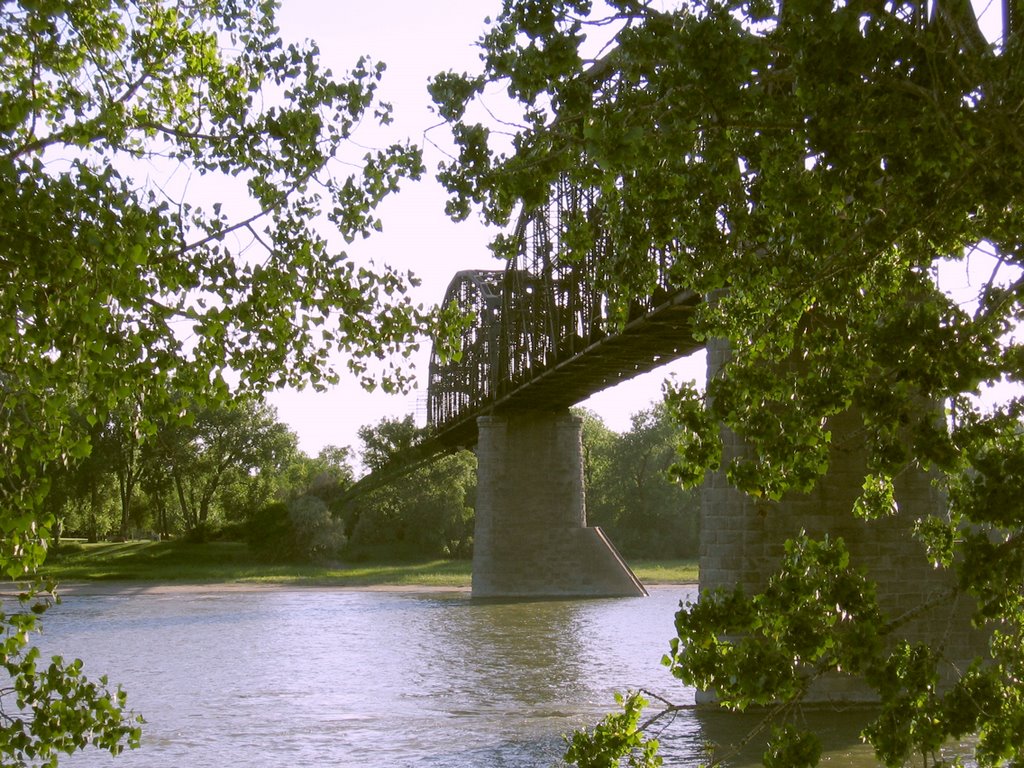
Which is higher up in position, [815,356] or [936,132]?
[936,132]

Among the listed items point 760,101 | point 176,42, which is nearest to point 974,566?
point 760,101

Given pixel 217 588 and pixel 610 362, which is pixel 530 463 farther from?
pixel 217 588

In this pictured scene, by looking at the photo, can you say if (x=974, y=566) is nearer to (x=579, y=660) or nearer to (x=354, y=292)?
(x=354, y=292)

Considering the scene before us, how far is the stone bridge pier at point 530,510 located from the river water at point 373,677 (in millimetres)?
2908

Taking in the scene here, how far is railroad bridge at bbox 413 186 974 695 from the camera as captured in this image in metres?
19.0

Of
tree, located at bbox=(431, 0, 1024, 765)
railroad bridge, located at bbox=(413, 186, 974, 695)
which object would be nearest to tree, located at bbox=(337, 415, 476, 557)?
railroad bridge, located at bbox=(413, 186, 974, 695)

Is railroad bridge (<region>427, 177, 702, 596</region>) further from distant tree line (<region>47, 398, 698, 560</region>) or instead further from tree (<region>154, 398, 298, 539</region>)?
tree (<region>154, 398, 298, 539</region>)

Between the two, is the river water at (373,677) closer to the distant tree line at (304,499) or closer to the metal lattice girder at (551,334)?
the metal lattice girder at (551,334)

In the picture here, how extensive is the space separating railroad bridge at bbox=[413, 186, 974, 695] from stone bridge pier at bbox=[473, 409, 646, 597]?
0.17 ft

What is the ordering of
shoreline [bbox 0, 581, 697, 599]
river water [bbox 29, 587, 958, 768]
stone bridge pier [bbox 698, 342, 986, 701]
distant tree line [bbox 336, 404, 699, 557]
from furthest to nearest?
distant tree line [bbox 336, 404, 699, 557]
shoreline [bbox 0, 581, 697, 599]
stone bridge pier [bbox 698, 342, 986, 701]
river water [bbox 29, 587, 958, 768]

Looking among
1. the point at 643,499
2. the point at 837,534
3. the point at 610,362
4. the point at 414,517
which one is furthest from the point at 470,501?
the point at 837,534

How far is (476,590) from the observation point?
4750 cm

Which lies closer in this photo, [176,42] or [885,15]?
[885,15]

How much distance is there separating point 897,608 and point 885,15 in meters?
14.7
